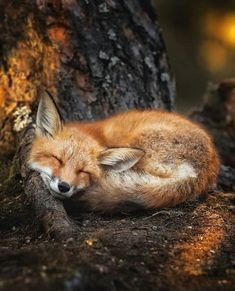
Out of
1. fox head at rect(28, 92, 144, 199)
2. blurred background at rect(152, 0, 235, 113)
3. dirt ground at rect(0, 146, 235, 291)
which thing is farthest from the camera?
blurred background at rect(152, 0, 235, 113)

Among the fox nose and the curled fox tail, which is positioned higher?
the fox nose

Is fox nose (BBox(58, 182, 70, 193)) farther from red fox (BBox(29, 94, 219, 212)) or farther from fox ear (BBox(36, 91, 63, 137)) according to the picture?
fox ear (BBox(36, 91, 63, 137))

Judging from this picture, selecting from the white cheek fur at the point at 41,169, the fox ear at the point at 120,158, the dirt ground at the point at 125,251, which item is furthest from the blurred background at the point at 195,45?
the dirt ground at the point at 125,251

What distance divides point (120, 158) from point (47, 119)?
64 centimetres

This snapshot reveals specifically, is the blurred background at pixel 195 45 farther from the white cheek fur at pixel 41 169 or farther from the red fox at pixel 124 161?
the white cheek fur at pixel 41 169

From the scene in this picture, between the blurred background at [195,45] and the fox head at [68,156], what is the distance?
230 inches

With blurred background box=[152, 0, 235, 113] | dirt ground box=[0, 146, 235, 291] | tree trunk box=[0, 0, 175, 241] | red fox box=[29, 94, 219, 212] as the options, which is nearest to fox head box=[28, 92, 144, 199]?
red fox box=[29, 94, 219, 212]

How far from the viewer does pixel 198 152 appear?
384 centimetres

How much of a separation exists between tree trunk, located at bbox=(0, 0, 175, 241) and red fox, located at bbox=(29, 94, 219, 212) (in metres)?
0.48

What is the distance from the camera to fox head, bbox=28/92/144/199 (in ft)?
11.8

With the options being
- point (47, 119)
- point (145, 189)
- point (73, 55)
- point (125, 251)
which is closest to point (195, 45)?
point (73, 55)

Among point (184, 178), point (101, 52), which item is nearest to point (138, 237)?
point (184, 178)

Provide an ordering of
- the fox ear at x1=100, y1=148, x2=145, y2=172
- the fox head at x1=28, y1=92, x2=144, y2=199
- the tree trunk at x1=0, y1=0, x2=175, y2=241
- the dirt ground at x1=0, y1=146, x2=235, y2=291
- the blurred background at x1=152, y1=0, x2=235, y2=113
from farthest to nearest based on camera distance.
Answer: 1. the blurred background at x1=152, y1=0, x2=235, y2=113
2. the tree trunk at x1=0, y1=0, x2=175, y2=241
3. the fox ear at x1=100, y1=148, x2=145, y2=172
4. the fox head at x1=28, y1=92, x2=144, y2=199
5. the dirt ground at x1=0, y1=146, x2=235, y2=291

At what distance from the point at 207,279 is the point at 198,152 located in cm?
137
